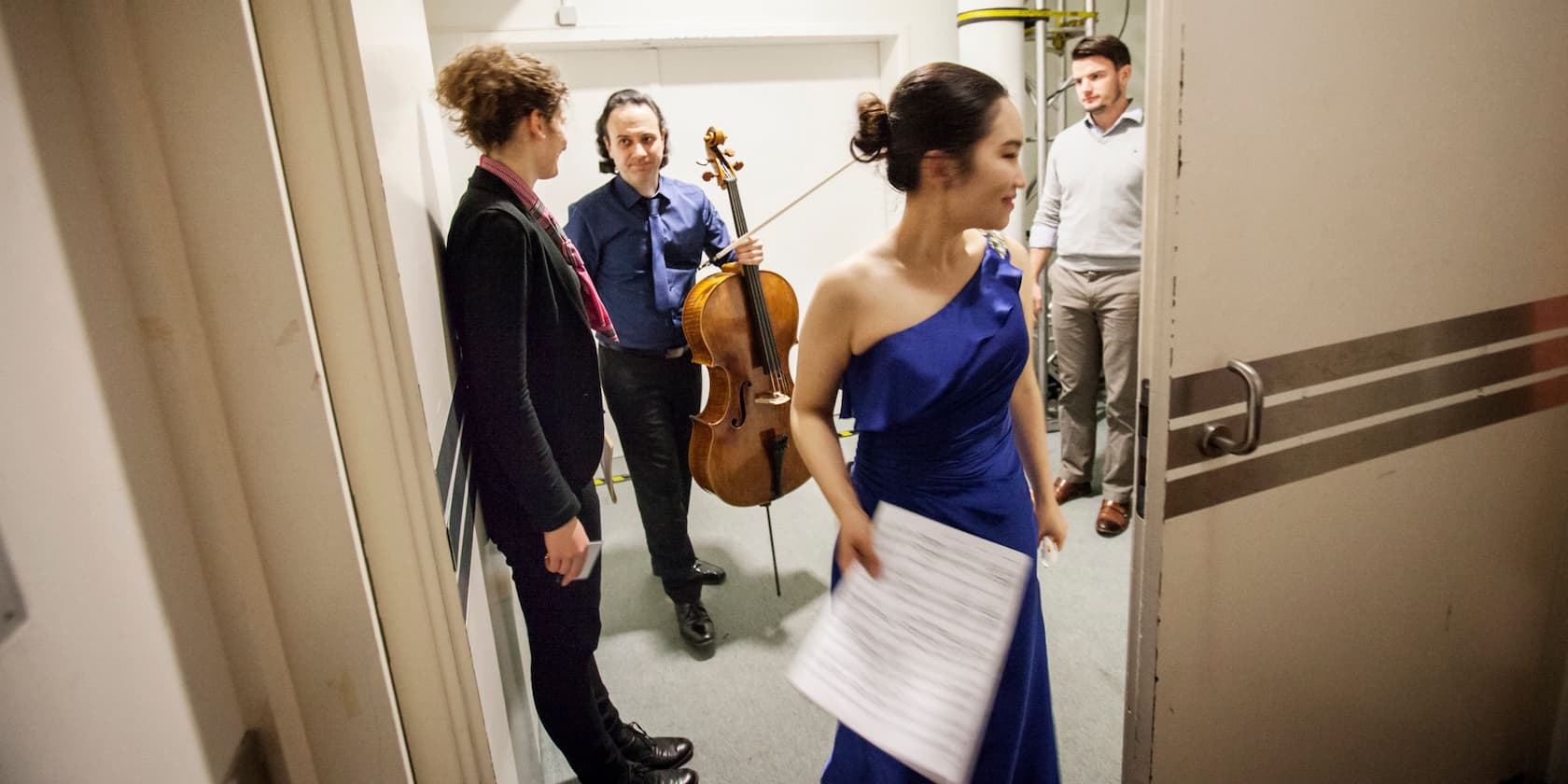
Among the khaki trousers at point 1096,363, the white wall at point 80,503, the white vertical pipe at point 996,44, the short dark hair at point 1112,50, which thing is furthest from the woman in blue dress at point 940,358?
the white vertical pipe at point 996,44

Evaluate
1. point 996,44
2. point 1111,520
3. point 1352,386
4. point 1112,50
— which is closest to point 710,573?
point 1111,520

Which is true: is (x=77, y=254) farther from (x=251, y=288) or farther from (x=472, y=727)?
(x=472, y=727)

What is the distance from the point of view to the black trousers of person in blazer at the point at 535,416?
3.72ft

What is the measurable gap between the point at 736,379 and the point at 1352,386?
1.33 metres

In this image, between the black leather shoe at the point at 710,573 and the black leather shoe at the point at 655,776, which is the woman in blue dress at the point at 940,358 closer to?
the black leather shoe at the point at 655,776

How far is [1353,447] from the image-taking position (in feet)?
4.07

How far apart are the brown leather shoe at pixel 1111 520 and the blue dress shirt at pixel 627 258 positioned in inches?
62.6

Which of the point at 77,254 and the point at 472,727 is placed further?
the point at 472,727

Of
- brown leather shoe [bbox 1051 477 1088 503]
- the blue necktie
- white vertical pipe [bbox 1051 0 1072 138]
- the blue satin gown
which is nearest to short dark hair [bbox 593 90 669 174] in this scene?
the blue necktie

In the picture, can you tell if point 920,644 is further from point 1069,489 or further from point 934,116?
point 1069,489

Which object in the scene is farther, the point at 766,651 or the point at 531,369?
the point at 766,651

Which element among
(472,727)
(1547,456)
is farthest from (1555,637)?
(472,727)

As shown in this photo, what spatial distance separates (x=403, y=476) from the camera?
30.0 inches

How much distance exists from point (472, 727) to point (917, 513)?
68 centimetres
